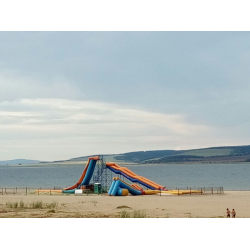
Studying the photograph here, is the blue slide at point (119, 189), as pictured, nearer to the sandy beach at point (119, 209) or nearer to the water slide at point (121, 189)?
the water slide at point (121, 189)

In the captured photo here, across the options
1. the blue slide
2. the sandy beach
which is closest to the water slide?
the blue slide

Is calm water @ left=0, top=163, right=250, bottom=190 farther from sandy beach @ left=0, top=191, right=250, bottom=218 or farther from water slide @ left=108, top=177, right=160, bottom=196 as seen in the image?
sandy beach @ left=0, top=191, right=250, bottom=218

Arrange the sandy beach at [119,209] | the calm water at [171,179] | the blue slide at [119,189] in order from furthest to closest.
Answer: the calm water at [171,179] → the blue slide at [119,189] → the sandy beach at [119,209]

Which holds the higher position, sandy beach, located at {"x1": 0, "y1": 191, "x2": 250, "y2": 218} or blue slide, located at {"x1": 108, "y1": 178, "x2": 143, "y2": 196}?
blue slide, located at {"x1": 108, "y1": 178, "x2": 143, "y2": 196}

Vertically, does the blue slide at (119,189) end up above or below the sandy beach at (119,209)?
above

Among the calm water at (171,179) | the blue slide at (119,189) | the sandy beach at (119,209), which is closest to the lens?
the sandy beach at (119,209)

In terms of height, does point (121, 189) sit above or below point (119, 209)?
above

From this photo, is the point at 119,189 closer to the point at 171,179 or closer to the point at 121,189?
the point at 121,189

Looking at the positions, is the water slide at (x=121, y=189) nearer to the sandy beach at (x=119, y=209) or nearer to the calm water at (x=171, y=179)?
the sandy beach at (x=119, y=209)

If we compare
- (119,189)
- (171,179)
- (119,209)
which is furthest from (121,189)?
(171,179)

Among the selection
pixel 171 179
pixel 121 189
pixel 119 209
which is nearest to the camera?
pixel 119 209

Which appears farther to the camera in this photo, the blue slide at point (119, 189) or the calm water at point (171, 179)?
the calm water at point (171, 179)

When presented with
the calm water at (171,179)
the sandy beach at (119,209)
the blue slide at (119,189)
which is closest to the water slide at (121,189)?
the blue slide at (119,189)
